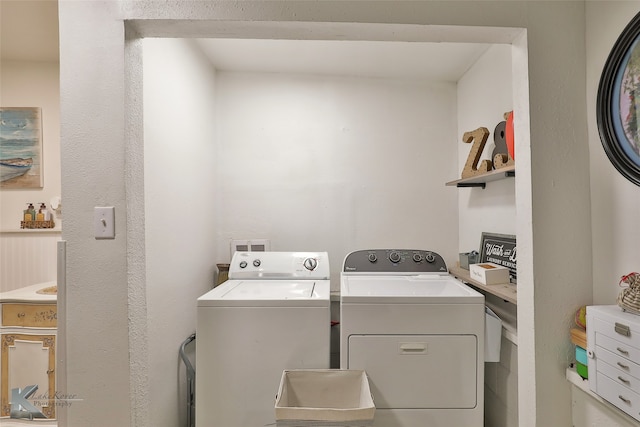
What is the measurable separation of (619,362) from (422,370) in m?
0.79

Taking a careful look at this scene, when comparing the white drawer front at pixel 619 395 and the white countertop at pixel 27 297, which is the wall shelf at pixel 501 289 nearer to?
the white drawer front at pixel 619 395

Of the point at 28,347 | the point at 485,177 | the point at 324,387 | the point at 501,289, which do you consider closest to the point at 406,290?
the point at 501,289

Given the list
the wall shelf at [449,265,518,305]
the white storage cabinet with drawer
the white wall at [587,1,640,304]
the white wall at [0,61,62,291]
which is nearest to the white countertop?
the white wall at [0,61,62,291]

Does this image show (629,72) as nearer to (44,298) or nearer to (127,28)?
(127,28)

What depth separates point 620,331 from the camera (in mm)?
958

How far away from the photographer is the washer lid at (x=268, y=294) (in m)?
1.58

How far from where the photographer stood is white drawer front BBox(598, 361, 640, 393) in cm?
92

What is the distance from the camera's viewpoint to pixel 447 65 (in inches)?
90.6

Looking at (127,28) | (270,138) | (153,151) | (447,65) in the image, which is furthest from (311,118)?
(127,28)

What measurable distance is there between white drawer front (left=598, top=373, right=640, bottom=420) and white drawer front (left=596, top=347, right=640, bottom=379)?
0.18ft

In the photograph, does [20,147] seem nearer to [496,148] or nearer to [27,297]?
[27,297]

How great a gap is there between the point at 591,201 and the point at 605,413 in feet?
2.42

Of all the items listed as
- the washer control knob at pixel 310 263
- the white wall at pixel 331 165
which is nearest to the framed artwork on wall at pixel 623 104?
the white wall at pixel 331 165

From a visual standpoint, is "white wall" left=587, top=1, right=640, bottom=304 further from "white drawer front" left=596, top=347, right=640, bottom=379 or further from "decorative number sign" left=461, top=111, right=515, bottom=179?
"decorative number sign" left=461, top=111, right=515, bottom=179
